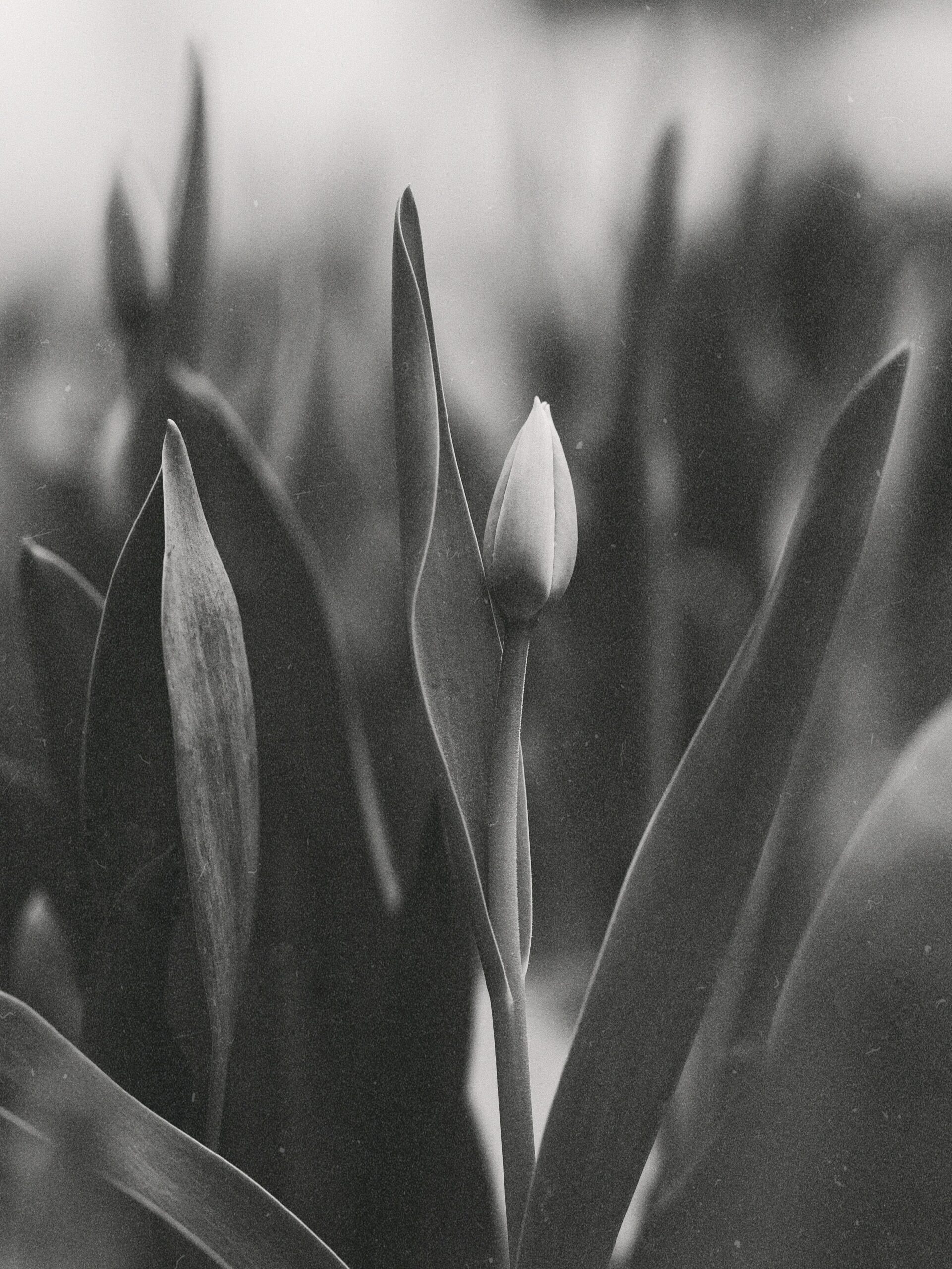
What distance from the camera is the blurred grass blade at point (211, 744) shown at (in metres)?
0.40

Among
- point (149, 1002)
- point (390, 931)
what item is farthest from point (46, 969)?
point (390, 931)

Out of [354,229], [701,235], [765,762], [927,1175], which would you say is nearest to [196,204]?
[354,229]

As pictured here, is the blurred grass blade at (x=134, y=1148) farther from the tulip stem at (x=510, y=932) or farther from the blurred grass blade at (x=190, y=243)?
the blurred grass blade at (x=190, y=243)

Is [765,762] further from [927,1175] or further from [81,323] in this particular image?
[81,323]

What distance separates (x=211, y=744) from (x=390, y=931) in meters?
0.12

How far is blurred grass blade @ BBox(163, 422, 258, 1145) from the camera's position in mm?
396

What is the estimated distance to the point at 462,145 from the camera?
1.40 feet

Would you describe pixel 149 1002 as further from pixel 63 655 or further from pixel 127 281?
pixel 127 281

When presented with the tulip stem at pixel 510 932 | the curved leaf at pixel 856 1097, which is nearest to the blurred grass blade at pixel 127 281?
the tulip stem at pixel 510 932

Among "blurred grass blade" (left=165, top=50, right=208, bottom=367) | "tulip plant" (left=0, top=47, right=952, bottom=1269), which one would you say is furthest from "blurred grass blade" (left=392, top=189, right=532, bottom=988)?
"blurred grass blade" (left=165, top=50, right=208, bottom=367)

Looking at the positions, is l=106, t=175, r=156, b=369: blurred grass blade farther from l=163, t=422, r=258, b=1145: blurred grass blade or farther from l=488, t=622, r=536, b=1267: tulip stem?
Result: l=488, t=622, r=536, b=1267: tulip stem

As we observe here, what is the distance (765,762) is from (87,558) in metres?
0.31

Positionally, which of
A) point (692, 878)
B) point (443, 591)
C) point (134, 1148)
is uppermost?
point (443, 591)

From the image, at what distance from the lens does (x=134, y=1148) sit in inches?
15.2
